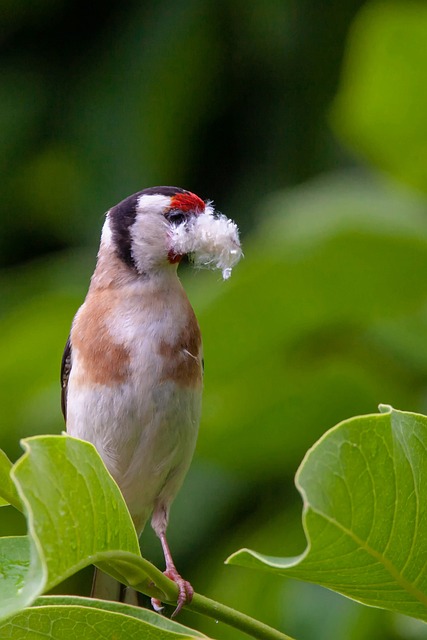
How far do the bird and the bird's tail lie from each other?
259 mm

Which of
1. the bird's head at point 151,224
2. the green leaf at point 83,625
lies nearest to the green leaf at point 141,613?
the green leaf at point 83,625

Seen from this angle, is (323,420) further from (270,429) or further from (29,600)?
(29,600)

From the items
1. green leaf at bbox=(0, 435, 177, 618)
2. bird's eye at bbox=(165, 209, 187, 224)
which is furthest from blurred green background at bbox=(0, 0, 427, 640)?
green leaf at bbox=(0, 435, 177, 618)

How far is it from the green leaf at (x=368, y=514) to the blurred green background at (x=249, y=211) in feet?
3.85

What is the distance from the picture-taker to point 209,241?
188 centimetres

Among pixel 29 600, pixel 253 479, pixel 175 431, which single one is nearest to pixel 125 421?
pixel 175 431

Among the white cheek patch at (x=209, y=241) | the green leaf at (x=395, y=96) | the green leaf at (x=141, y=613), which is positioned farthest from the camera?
the green leaf at (x=395, y=96)

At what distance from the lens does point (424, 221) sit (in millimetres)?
2873

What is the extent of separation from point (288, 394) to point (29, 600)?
181cm

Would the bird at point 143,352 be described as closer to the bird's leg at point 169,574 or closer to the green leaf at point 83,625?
the bird's leg at point 169,574

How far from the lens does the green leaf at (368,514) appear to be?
1137 mm

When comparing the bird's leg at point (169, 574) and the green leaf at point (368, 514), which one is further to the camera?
the bird's leg at point (169, 574)

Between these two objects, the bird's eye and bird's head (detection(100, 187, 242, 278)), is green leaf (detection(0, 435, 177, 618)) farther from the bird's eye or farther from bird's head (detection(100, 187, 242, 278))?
the bird's eye

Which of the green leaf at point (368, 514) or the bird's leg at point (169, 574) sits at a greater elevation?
the green leaf at point (368, 514)
